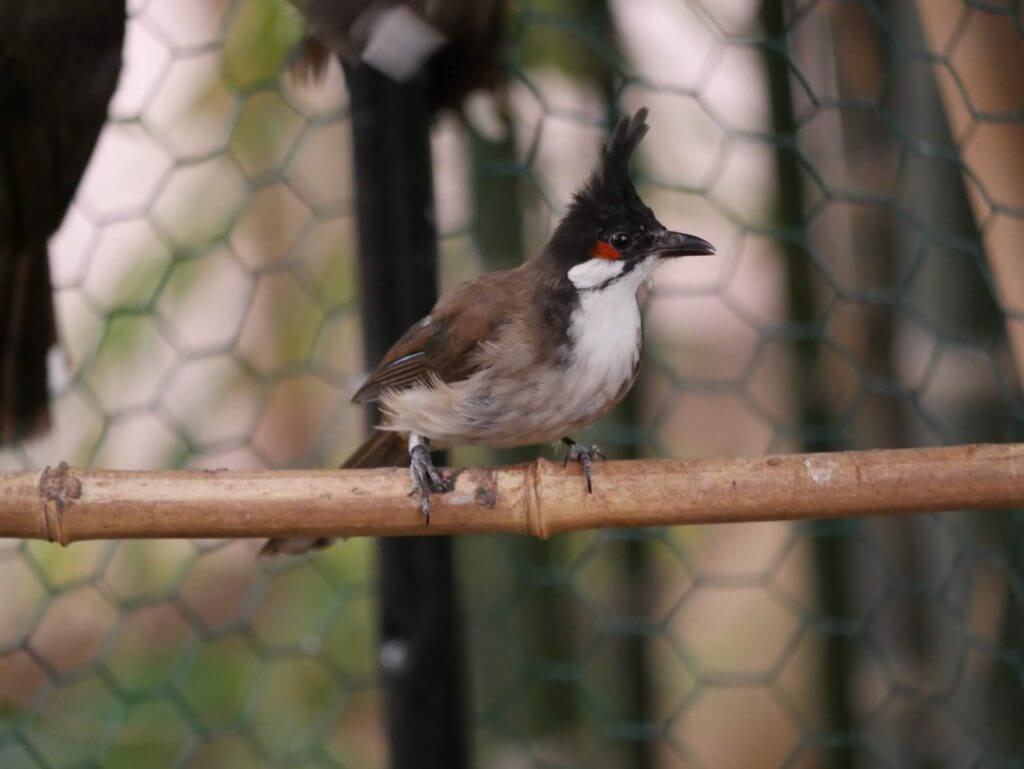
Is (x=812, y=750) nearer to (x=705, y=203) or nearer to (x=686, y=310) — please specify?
(x=686, y=310)

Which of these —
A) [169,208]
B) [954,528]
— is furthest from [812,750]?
[169,208]

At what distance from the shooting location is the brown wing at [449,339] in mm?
1446

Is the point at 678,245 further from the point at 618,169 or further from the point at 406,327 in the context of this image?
the point at 406,327

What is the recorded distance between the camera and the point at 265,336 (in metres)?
2.23

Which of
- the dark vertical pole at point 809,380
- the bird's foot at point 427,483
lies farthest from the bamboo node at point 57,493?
the dark vertical pole at point 809,380

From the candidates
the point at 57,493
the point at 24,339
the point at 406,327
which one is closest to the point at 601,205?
the point at 406,327

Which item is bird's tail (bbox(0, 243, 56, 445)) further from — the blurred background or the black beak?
the black beak

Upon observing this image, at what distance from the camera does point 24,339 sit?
1779mm

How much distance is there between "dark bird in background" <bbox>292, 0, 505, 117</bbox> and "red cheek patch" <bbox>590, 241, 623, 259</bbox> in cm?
32

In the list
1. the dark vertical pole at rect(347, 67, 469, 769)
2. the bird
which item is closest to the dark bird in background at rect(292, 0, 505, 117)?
the dark vertical pole at rect(347, 67, 469, 769)

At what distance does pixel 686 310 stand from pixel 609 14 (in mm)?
637

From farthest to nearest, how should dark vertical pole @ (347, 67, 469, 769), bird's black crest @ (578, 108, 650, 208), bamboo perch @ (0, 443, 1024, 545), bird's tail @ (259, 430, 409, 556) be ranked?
bird's tail @ (259, 430, 409, 556) → dark vertical pole @ (347, 67, 469, 769) → bird's black crest @ (578, 108, 650, 208) → bamboo perch @ (0, 443, 1024, 545)

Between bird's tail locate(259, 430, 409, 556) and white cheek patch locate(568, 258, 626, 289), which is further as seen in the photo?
bird's tail locate(259, 430, 409, 556)

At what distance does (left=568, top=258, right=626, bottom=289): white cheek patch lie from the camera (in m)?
1.41
